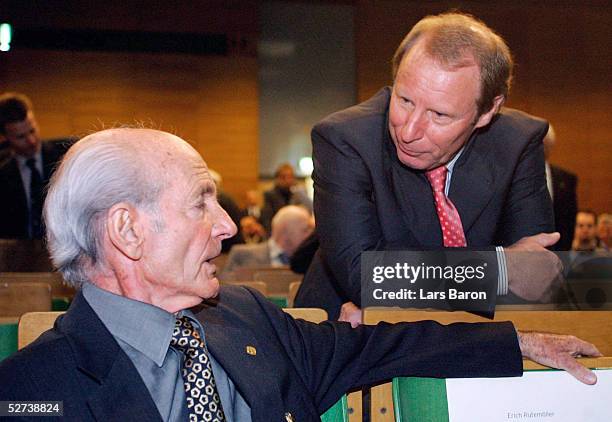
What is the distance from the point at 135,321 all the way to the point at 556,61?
38.5ft

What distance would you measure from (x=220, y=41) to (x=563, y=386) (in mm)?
10460

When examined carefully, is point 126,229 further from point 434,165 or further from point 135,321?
point 434,165

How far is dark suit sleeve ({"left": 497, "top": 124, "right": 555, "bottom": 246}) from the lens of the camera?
2.44 meters

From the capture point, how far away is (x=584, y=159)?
12.7 meters

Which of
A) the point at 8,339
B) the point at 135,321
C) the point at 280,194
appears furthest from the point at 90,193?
the point at 280,194

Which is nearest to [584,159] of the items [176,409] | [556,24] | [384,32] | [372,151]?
[556,24]

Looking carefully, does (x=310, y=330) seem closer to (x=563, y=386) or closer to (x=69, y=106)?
(x=563, y=386)

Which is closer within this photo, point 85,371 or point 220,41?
point 85,371

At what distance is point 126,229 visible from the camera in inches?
69.0

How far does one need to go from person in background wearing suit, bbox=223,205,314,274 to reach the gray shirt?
486 cm

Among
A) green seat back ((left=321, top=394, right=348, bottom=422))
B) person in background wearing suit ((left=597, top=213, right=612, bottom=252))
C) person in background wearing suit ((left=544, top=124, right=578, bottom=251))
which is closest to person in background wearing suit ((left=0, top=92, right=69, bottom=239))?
person in background wearing suit ((left=544, top=124, right=578, bottom=251))

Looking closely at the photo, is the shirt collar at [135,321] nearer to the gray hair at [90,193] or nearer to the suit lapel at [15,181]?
the gray hair at [90,193]

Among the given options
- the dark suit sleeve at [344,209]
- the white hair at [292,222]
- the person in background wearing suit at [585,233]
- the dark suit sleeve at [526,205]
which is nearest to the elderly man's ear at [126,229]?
the dark suit sleeve at [344,209]

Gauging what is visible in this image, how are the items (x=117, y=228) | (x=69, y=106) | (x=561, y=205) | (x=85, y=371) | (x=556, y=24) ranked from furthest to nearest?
1. (x=556, y=24)
2. (x=69, y=106)
3. (x=561, y=205)
4. (x=117, y=228)
5. (x=85, y=371)
